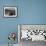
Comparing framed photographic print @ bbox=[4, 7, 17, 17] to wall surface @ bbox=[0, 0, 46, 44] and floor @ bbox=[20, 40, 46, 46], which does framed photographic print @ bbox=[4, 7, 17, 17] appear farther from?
floor @ bbox=[20, 40, 46, 46]

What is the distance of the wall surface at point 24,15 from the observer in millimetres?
3422

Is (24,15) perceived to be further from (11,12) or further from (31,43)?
(31,43)

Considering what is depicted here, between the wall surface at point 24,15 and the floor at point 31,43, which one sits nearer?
the floor at point 31,43

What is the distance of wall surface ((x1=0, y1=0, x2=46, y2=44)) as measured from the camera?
342 cm

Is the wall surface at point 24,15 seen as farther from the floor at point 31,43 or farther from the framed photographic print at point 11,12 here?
the floor at point 31,43

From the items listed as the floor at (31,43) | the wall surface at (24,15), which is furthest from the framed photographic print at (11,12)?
the floor at (31,43)

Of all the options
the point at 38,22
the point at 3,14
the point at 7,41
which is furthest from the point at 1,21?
the point at 38,22

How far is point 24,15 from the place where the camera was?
3445 mm

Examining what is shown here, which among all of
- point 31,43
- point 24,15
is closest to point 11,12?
point 24,15

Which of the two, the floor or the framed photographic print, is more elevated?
the framed photographic print

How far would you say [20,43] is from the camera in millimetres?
3342

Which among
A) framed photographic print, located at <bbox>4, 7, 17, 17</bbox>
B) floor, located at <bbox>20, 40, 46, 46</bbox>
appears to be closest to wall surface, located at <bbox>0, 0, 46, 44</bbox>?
framed photographic print, located at <bbox>4, 7, 17, 17</bbox>

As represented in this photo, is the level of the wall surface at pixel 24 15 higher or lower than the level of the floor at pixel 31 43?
higher

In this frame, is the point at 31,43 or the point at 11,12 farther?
the point at 11,12
